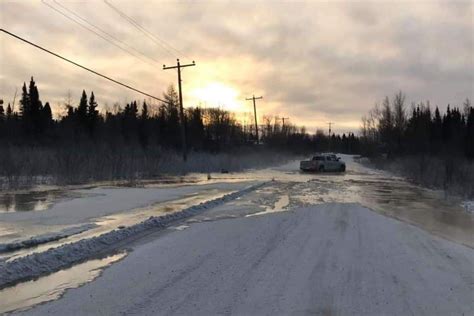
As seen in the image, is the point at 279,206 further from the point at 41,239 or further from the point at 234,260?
the point at 41,239

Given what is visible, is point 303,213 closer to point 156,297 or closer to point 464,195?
point 156,297

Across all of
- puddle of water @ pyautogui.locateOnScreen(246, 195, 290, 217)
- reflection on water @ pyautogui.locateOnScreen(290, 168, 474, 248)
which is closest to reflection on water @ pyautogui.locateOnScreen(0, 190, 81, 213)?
puddle of water @ pyautogui.locateOnScreen(246, 195, 290, 217)

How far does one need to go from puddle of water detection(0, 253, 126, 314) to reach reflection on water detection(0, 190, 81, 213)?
309 inches

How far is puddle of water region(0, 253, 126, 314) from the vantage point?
634 cm

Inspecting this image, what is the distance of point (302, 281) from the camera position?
7.18 meters

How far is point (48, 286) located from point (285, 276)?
333 cm

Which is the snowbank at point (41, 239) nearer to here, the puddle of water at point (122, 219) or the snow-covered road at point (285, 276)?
the puddle of water at point (122, 219)

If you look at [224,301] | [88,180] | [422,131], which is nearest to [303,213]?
[224,301]

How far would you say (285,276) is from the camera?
745cm

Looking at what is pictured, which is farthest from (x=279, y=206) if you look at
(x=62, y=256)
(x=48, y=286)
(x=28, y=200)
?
(x=48, y=286)

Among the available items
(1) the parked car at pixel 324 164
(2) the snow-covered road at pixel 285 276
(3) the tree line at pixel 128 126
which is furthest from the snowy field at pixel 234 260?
(3) the tree line at pixel 128 126

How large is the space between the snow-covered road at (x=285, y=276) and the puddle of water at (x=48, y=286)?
24 centimetres

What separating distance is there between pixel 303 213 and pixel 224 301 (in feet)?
28.6

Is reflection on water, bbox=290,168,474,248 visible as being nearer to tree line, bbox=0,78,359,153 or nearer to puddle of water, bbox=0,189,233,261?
puddle of water, bbox=0,189,233,261
